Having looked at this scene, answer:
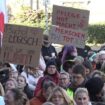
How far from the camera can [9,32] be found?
8.57m

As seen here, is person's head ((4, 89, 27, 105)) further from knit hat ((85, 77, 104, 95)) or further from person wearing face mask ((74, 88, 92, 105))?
knit hat ((85, 77, 104, 95))

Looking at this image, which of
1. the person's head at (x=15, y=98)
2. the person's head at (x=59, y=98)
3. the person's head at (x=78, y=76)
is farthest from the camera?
the person's head at (x=78, y=76)

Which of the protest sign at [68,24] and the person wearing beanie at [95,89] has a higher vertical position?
the protest sign at [68,24]

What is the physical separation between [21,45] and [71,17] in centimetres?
177

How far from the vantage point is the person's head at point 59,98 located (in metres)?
7.21

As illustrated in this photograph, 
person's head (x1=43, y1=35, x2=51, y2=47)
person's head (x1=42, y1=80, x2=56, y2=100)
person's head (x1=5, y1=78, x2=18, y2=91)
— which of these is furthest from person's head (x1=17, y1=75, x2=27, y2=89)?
person's head (x1=43, y1=35, x2=51, y2=47)

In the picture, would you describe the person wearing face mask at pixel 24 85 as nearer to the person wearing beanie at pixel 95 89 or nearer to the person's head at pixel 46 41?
the person wearing beanie at pixel 95 89

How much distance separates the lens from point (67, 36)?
9711 millimetres

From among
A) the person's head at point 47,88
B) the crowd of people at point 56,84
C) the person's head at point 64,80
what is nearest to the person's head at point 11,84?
the crowd of people at point 56,84

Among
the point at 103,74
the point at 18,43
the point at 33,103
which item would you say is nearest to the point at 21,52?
the point at 18,43

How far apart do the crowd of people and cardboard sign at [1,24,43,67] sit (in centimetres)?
35

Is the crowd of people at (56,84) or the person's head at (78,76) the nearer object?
the crowd of people at (56,84)

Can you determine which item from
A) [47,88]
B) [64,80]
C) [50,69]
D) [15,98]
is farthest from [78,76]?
[15,98]

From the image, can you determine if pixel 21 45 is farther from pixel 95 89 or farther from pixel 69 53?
pixel 69 53
